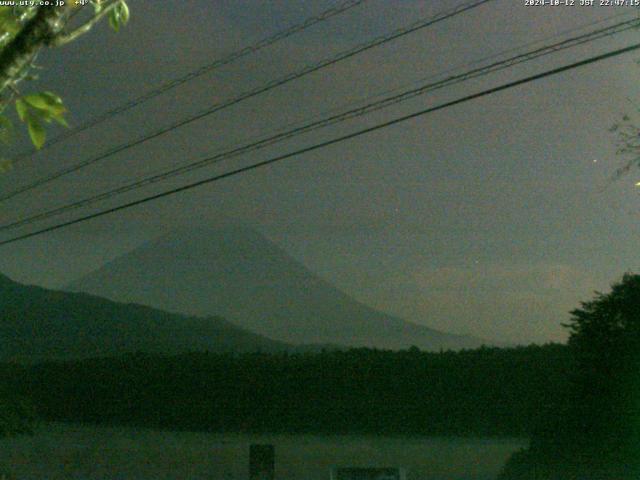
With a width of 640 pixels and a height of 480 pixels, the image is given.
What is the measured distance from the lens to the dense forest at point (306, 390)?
1164 inches

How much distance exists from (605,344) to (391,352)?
66.6 feet

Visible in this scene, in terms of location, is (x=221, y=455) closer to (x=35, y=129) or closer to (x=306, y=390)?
(x=306, y=390)

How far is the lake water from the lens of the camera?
764 inches

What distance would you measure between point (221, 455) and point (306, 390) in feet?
33.0

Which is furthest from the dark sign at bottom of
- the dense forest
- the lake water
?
the dense forest

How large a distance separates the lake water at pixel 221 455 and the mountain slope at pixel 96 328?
122 ft

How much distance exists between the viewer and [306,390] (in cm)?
3428

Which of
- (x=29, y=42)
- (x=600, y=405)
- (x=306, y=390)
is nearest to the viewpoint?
(x=29, y=42)

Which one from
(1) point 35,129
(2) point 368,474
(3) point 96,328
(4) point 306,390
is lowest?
(2) point 368,474

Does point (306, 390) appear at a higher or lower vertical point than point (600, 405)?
higher

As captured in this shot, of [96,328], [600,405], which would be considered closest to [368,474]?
[600,405]

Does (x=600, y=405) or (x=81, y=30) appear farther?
(x=600, y=405)

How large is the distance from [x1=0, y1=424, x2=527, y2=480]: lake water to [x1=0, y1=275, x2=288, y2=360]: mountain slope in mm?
37171

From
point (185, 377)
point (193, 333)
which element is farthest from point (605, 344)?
point (193, 333)
